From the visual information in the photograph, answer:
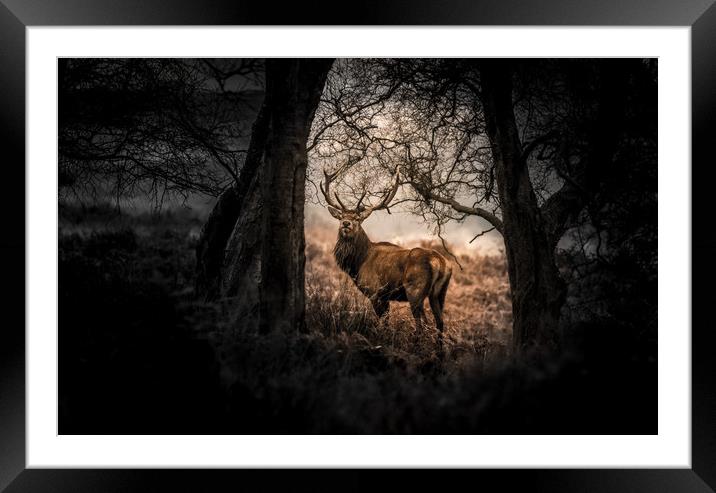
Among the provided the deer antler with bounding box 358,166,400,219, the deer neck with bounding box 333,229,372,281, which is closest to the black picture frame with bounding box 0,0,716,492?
the deer antler with bounding box 358,166,400,219

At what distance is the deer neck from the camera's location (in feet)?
14.2

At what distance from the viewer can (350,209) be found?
431 centimetres

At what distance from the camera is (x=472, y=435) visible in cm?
356

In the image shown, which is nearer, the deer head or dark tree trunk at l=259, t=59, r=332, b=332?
dark tree trunk at l=259, t=59, r=332, b=332

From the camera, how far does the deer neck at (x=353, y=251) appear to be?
4.33 meters

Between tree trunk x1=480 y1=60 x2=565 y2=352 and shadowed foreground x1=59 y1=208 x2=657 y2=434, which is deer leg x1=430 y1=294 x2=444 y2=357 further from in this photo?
tree trunk x1=480 y1=60 x2=565 y2=352
